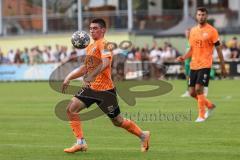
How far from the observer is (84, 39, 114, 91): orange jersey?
1127 centimetres

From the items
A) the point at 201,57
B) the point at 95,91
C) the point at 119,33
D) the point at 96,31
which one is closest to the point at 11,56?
the point at 119,33

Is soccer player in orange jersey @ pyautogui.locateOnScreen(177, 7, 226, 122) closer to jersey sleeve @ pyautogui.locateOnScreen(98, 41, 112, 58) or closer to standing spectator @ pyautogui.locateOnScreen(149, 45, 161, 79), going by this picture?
jersey sleeve @ pyautogui.locateOnScreen(98, 41, 112, 58)

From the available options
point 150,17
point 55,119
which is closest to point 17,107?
point 55,119

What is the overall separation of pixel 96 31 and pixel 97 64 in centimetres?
51

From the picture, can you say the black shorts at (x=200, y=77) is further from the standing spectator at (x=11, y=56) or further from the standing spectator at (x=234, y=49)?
the standing spectator at (x=11, y=56)

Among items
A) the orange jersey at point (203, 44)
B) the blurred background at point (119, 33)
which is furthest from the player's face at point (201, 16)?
the blurred background at point (119, 33)

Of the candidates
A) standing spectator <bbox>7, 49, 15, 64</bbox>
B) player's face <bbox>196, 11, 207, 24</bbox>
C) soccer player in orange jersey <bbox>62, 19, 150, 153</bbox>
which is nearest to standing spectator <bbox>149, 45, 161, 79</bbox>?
standing spectator <bbox>7, 49, 15, 64</bbox>

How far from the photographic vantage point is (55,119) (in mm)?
17281

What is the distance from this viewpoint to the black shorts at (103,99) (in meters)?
11.4

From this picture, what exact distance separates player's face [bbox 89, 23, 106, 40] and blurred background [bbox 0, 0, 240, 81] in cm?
2398

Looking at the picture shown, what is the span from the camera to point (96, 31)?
36.7ft

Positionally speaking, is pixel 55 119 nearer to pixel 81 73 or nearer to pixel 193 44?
pixel 193 44

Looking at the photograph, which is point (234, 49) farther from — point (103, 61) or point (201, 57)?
point (103, 61)

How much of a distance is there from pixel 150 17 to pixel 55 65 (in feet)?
28.0
